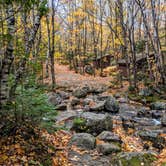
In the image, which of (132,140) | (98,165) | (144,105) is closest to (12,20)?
(98,165)

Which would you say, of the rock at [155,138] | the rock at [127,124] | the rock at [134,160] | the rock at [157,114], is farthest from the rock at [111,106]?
the rock at [134,160]

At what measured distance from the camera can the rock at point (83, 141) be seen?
8.50m

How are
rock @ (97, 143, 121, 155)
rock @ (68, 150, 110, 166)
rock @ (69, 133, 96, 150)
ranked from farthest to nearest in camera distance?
1. rock @ (69, 133, 96, 150)
2. rock @ (97, 143, 121, 155)
3. rock @ (68, 150, 110, 166)

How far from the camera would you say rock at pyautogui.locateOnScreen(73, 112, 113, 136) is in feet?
32.3

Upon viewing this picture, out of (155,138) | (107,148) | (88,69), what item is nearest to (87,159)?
(107,148)

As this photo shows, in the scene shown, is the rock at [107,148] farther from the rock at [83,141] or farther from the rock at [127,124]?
the rock at [127,124]

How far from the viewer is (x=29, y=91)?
7.69m

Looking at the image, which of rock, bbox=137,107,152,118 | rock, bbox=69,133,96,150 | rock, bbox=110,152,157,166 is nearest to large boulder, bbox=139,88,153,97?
rock, bbox=137,107,152,118

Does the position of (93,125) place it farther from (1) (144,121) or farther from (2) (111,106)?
(2) (111,106)

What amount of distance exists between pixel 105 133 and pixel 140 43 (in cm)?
2249

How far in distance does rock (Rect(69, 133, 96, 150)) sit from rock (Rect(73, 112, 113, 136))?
2.95 feet

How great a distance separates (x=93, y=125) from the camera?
9859 mm

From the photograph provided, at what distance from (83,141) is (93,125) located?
1284 millimetres

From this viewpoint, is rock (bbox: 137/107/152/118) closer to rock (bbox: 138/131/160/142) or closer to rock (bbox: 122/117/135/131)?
rock (bbox: 122/117/135/131)
